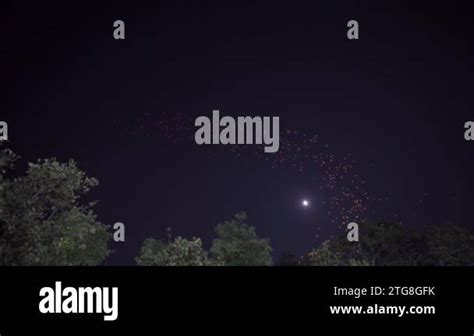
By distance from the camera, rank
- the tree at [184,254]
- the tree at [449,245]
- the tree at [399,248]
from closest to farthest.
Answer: the tree at [184,254], the tree at [399,248], the tree at [449,245]

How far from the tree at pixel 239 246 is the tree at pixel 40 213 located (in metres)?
23.7

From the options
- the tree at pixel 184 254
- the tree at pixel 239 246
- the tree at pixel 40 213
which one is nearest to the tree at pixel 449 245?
the tree at pixel 239 246

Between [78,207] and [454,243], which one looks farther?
[454,243]

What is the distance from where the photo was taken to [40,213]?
815 inches

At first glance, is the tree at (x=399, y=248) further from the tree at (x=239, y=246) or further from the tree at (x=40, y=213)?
the tree at (x=40, y=213)

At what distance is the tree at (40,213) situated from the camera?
1969 cm

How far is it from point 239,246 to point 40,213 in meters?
29.0

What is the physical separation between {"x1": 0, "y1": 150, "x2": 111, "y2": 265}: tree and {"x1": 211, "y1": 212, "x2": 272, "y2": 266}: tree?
23.7m
